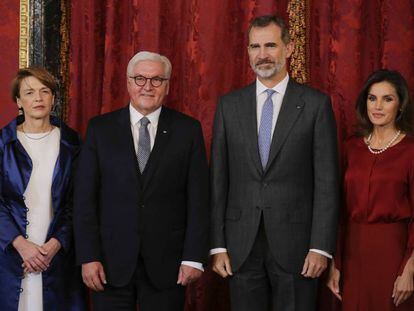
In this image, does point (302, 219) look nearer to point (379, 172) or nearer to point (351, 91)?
point (379, 172)

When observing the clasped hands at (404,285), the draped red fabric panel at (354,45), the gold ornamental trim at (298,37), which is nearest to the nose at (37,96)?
the gold ornamental trim at (298,37)

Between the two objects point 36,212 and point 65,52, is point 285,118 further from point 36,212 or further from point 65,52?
point 65,52

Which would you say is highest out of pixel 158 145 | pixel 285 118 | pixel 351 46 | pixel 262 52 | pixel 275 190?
pixel 351 46

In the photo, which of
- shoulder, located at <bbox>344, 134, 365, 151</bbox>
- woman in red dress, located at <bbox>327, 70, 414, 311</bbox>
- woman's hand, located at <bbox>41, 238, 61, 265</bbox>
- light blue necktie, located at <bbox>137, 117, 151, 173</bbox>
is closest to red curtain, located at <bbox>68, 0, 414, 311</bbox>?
shoulder, located at <bbox>344, 134, 365, 151</bbox>

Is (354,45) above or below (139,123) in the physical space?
above

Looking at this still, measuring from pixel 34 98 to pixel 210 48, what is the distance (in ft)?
3.28

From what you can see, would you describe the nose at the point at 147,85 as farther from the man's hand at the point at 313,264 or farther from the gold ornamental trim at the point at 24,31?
the gold ornamental trim at the point at 24,31

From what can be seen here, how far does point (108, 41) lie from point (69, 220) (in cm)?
117

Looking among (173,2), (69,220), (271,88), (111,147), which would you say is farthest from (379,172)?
(173,2)

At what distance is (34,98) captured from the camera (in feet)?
9.71

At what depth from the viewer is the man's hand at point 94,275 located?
2676mm

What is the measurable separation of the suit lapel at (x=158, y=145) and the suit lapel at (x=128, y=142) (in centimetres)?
3

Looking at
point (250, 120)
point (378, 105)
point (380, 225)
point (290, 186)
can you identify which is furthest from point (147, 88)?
point (380, 225)

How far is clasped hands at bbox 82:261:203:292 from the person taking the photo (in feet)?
8.79
